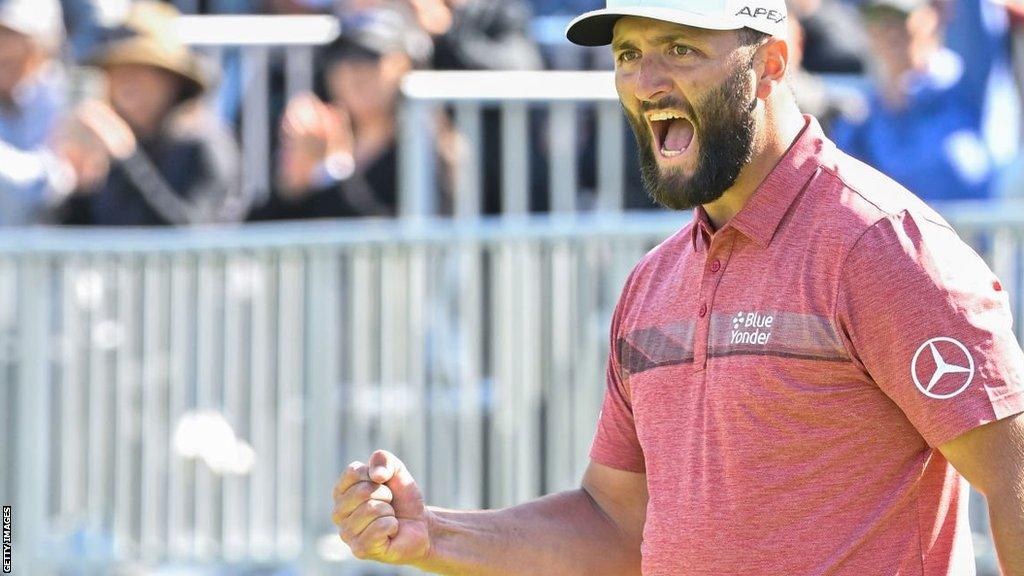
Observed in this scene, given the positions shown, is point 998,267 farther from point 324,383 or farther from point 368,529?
point 368,529

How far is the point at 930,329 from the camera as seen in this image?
3.00 meters

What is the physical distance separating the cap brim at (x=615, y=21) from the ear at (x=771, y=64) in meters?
0.11

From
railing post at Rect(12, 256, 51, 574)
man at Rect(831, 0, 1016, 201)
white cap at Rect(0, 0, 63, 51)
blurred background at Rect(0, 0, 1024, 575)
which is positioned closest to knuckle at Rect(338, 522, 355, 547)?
blurred background at Rect(0, 0, 1024, 575)

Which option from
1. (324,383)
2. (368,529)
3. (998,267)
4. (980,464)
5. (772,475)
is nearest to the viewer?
(980,464)

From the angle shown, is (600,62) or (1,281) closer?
(1,281)

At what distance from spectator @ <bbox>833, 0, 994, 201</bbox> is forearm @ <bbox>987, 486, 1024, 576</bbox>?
461 centimetres

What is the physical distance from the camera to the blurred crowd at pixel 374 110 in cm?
755

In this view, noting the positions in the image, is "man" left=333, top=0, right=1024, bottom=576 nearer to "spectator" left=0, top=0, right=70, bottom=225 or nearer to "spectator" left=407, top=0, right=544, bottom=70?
"spectator" left=407, top=0, right=544, bottom=70

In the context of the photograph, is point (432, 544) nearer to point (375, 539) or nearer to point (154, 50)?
point (375, 539)

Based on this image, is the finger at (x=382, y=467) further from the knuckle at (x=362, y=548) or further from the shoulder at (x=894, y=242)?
the shoulder at (x=894, y=242)

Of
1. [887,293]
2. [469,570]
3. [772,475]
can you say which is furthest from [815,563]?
[469,570]

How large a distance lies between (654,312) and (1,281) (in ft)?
13.7

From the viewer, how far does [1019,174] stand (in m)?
7.43

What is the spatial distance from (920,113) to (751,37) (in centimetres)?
456
